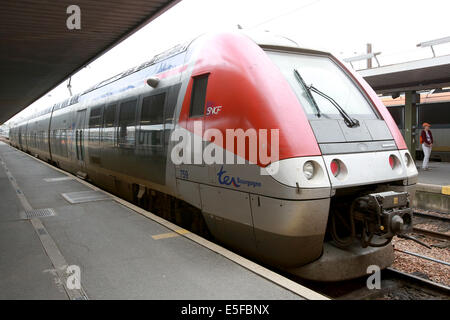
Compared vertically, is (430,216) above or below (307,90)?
below

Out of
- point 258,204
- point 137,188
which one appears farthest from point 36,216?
point 258,204

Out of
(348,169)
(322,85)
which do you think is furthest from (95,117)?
(348,169)

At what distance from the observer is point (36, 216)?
19.2ft

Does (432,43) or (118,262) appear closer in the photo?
(118,262)

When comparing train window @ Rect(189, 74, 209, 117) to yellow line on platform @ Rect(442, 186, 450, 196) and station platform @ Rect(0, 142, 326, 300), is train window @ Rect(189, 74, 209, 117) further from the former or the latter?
yellow line on platform @ Rect(442, 186, 450, 196)

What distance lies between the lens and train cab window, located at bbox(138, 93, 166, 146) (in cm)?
543

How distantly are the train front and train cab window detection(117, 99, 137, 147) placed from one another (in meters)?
3.13

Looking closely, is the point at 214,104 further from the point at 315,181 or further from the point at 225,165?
the point at 315,181

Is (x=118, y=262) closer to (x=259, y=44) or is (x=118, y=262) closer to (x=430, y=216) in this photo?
(x=259, y=44)

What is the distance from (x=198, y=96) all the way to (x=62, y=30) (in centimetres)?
537

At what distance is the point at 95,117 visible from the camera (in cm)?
894

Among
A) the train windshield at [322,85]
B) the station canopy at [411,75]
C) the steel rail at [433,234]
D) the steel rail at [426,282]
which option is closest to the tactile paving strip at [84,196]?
the train windshield at [322,85]

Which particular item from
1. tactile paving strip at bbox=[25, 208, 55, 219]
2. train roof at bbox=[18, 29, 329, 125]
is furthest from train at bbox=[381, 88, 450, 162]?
tactile paving strip at bbox=[25, 208, 55, 219]

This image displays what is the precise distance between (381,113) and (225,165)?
6.99 ft
